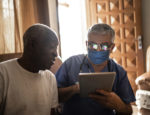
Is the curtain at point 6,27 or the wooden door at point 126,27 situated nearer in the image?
the curtain at point 6,27

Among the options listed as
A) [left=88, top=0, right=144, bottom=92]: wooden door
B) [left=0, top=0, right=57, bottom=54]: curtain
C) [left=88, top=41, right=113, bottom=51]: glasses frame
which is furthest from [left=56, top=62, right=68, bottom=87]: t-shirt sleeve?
[left=88, top=0, right=144, bottom=92]: wooden door

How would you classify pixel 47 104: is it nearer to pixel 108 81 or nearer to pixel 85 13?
pixel 108 81

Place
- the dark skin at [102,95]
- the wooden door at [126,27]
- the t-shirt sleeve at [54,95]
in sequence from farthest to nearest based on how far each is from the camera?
the wooden door at [126,27], the t-shirt sleeve at [54,95], the dark skin at [102,95]

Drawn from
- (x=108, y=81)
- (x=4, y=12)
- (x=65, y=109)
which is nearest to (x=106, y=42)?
(x=108, y=81)

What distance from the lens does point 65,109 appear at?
3.92ft

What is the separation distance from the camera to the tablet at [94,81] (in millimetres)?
926

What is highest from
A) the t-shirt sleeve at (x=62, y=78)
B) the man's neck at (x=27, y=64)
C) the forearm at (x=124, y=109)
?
the man's neck at (x=27, y=64)

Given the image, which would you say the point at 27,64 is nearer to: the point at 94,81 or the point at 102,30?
the point at 94,81

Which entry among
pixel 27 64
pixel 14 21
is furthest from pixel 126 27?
pixel 27 64

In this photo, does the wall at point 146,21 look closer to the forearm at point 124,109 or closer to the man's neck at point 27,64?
the forearm at point 124,109

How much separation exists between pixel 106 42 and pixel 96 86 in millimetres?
329

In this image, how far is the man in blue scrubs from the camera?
3.77 feet

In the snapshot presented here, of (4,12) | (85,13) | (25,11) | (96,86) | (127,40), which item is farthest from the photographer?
(85,13)

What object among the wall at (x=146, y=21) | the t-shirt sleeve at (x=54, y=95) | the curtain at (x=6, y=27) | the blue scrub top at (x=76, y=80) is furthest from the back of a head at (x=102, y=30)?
the wall at (x=146, y=21)
